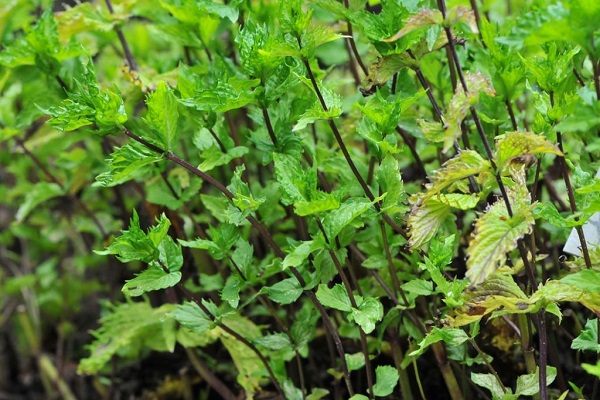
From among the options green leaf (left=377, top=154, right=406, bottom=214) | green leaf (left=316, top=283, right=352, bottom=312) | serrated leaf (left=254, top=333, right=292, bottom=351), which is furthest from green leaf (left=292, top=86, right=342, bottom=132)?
serrated leaf (left=254, top=333, right=292, bottom=351)

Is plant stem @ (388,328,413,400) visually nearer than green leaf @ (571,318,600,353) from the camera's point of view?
No

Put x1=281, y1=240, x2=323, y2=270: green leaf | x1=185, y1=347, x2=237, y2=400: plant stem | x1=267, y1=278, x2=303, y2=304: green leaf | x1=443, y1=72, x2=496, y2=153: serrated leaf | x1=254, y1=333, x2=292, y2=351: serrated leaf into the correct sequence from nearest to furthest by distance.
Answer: x1=443, y1=72, x2=496, y2=153: serrated leaf
x1=281, y1=240, x2=323, y2=270: green leaf
x1=267, y1=278, x2=303, y2=304: green leaf
x1=254, y1=333, x2=292, y2=351: serrated leaf
x1=185, y1=347, x2=237, y2=400: plant stem

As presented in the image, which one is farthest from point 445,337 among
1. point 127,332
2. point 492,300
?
point 127,332

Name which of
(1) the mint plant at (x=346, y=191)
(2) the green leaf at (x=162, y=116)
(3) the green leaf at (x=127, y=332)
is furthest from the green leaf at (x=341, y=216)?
(3) the green leaf at (x=127, y=332)

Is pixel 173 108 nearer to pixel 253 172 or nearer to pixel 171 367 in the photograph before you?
pixel 253 172

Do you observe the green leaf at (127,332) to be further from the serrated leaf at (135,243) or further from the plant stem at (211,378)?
the serrated leaf at (135,243)

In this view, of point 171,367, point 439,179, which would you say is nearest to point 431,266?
point 439,179

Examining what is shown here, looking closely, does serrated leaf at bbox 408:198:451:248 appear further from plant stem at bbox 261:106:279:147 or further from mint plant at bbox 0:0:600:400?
plant stem at bbox 261:106:279:147

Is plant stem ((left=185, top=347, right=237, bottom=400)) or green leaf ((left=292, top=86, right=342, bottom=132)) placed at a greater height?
green leaf ((left=292, top=86, right=342, bottom=132))

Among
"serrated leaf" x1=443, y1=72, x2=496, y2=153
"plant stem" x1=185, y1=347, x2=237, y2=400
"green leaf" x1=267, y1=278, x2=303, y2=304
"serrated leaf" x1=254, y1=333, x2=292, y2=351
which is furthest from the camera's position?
"plant stem" x1=185, y1=347, x2=237, y2=400
